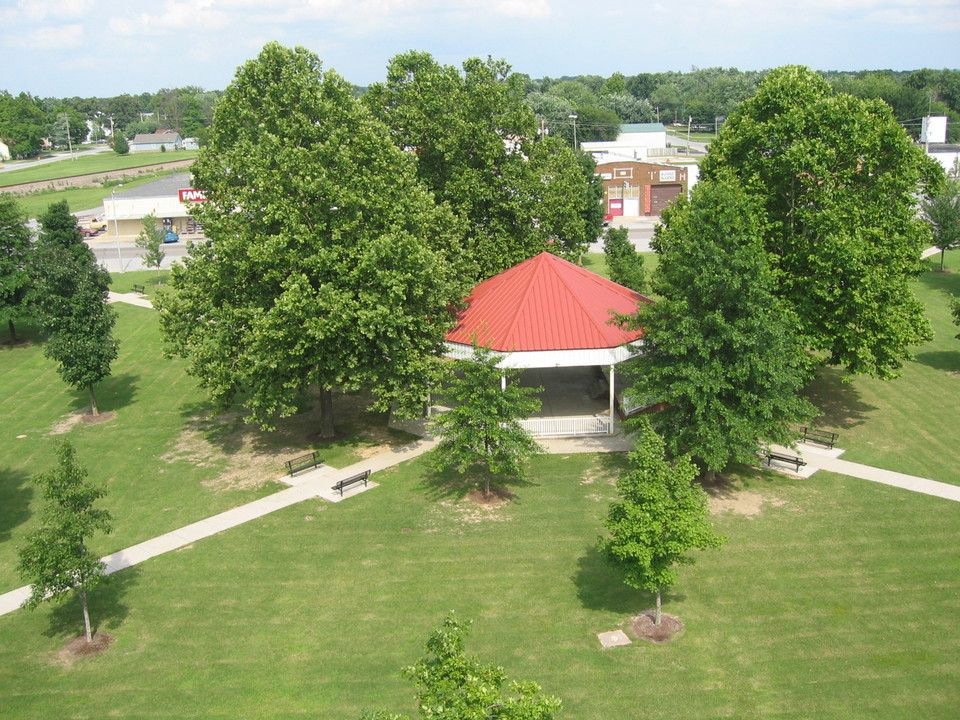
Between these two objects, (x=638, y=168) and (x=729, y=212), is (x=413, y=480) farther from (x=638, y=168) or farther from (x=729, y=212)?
(x=638, y=168)

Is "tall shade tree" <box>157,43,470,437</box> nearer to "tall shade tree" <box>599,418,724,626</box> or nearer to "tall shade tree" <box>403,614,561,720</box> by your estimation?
"tall shade tree" <box>599,418,724,626</box>

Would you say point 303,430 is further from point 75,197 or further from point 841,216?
point 75,197

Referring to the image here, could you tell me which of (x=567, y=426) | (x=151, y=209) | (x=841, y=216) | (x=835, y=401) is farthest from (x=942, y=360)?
(x=151, y=209)

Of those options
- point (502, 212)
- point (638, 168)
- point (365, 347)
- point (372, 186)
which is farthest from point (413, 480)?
point (638, 168)

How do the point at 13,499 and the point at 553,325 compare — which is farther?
the point at 553,325

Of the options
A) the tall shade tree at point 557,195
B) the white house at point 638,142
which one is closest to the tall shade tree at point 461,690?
the tall shade tree at point 557,195
